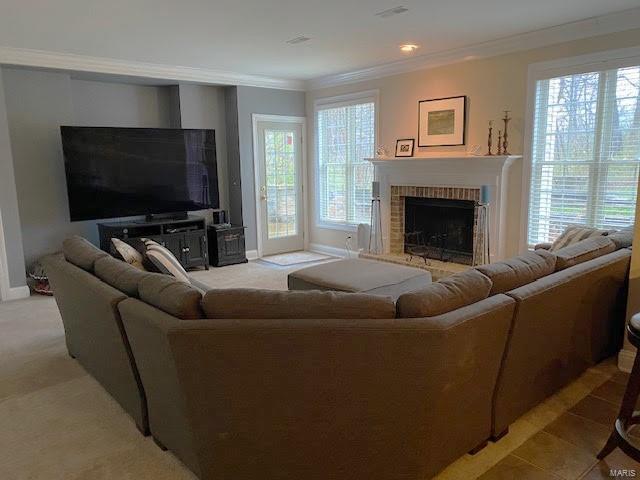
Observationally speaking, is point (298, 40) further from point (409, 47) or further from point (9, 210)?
point (9, 210)

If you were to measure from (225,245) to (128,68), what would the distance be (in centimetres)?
240

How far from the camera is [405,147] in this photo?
5711mm

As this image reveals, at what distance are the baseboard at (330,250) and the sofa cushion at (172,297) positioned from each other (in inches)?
187

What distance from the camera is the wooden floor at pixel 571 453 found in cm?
199

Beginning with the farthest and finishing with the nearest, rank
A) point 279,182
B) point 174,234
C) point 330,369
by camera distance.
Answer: point 279,182, point 174,234, point 330,369

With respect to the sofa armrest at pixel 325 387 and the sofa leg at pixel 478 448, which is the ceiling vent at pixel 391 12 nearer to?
the sofa armrest at pixel 325 387

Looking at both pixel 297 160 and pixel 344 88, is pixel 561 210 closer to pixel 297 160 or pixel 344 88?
pixel 344 88

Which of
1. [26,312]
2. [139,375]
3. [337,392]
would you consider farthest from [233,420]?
[26,312]

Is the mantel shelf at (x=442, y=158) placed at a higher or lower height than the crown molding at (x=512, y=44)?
lower

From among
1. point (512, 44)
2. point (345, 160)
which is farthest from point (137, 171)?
point (512, 44)

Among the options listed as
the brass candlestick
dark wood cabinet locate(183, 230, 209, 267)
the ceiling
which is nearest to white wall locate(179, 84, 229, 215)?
the ceiling

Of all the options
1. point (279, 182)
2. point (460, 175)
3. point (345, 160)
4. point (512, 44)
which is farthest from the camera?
point (279, 182)

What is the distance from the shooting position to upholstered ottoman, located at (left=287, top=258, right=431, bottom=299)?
3451mm

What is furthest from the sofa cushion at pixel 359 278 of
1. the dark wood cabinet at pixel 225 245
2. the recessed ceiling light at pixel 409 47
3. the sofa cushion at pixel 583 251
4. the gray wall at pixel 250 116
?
the gray wall at pixel 250 116
